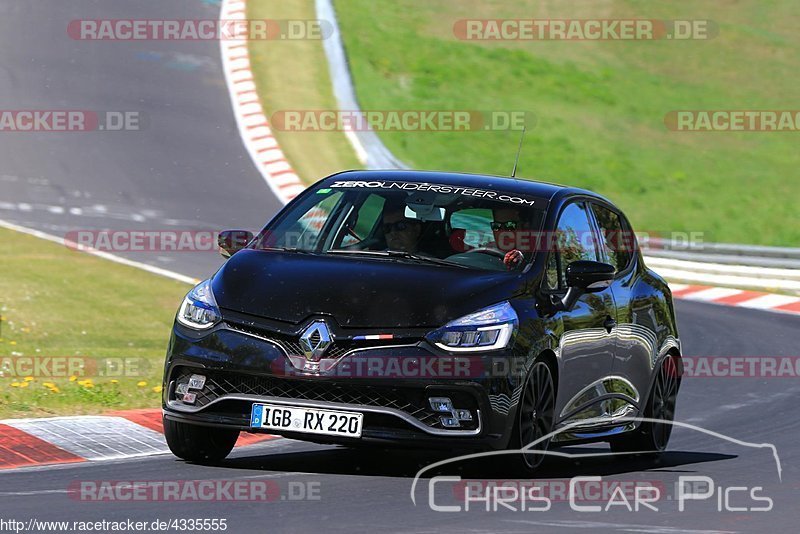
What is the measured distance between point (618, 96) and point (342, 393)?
86.4 feet

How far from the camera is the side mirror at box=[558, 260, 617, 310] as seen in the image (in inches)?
352

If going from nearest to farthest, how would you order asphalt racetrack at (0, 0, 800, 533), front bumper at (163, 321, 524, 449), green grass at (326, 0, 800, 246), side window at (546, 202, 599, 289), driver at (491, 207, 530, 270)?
asphalt racetrack at (0, 0, 800, 533) → front bumper at (163, 321, 524, 449) → driver at (491, 207, 530, 270) → side window at (546, 202, 599, 289) → green grass at (326, 0, 800, 246)

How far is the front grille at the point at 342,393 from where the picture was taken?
8008 millimetres

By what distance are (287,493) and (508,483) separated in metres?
1.22

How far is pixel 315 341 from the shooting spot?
8.00 metres

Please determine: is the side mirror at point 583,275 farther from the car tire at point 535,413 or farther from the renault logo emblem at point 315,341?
the renault logo emblem at point 315,341

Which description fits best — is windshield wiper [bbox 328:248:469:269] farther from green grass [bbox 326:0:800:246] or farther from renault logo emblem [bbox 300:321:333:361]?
green grass [bbox 326:0:800:246]

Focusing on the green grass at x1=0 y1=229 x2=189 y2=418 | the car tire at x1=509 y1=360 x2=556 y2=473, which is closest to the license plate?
the car tire at x1=509 y1=360 x2=556 y2=473

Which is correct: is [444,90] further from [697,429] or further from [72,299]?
[697,429]

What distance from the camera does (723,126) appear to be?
3341 centimetres

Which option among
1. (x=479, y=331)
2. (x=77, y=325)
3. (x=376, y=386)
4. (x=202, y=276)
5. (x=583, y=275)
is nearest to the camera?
(x=376, y=386)

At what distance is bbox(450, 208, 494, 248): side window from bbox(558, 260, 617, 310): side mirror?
1.60 feet

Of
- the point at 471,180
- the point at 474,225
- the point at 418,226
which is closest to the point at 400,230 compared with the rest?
the point at 418,226

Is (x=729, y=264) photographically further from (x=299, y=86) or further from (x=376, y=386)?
(x=376, y=386)
